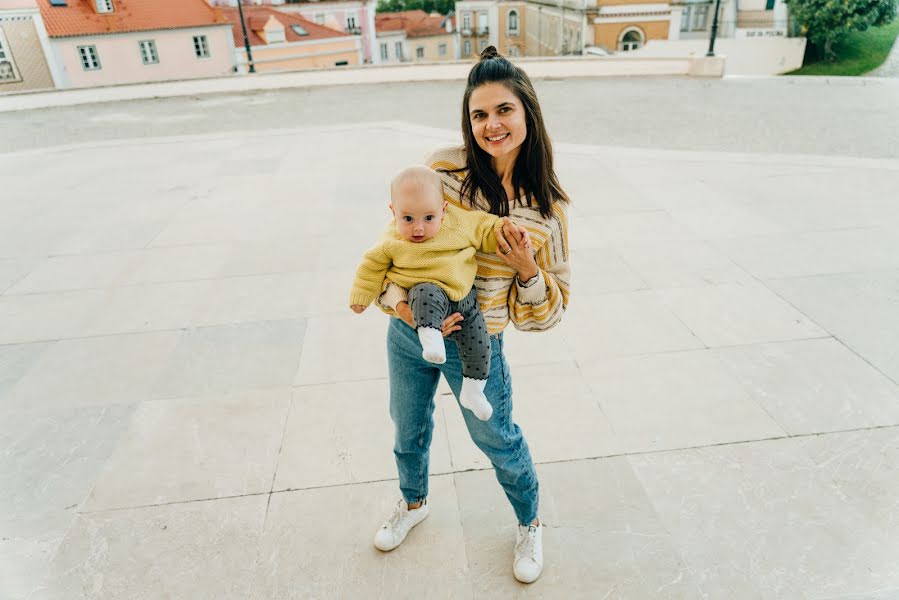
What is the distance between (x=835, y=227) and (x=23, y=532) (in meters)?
6.89

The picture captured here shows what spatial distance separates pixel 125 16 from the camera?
115ft

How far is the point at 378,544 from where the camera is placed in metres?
2.52

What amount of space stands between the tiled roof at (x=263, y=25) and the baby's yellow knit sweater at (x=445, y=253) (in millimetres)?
42222

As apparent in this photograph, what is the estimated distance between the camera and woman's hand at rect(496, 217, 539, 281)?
70.6 inches

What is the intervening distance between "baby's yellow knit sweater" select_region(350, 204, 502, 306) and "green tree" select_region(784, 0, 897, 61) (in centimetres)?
3658

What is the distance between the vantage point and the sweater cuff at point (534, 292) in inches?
75.7

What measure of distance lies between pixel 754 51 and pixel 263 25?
104 ft

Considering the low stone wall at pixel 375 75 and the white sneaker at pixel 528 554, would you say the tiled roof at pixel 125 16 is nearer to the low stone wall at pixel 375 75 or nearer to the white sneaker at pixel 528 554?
the low stone wall at pixel 375 75

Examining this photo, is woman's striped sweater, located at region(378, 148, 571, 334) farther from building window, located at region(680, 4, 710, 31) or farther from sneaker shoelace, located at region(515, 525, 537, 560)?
building window, located at region(680, 4, 710, 31)

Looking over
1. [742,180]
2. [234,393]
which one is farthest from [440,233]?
[742,180]

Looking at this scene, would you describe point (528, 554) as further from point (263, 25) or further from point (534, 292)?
point (263, 25)

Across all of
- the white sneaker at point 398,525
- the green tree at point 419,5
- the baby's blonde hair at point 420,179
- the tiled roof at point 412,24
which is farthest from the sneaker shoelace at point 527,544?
the green tree at point 419,5

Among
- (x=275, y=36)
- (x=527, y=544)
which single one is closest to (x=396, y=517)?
(x=527, y=544)

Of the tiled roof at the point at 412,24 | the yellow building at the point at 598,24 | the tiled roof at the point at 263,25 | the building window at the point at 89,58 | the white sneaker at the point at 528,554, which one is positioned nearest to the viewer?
the white sneaker at the point at 528,554
